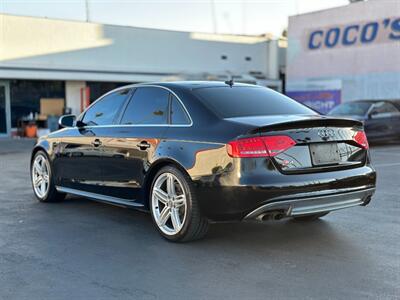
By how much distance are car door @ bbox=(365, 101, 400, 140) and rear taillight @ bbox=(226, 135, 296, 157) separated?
12.0 metres

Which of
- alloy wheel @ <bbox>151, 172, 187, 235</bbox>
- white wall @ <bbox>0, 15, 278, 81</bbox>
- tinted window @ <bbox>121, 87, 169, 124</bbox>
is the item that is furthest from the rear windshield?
white wall @ <bbox>0, 15, 278, 81</bbox>

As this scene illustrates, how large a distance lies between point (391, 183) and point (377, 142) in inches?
326

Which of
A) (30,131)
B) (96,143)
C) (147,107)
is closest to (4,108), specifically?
(30,131)

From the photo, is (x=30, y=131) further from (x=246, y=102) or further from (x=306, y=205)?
(x=306, y=205)

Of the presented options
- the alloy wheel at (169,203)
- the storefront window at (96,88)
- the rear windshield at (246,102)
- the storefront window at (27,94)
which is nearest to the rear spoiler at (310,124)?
the rear windshield at (246,102)

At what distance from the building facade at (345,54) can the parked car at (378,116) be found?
293 inches

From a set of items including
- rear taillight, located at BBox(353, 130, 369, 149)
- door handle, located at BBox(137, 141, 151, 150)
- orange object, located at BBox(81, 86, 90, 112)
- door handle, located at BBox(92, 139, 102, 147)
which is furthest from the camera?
orange object, located at BBox(81, 86, 90, 112)

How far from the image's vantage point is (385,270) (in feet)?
14.2

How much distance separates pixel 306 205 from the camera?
4.71m

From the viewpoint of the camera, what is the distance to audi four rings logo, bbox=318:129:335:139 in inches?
192

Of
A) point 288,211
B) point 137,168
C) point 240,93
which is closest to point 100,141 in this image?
point 137,168

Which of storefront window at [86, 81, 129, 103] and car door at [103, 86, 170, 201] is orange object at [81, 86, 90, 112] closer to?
storefront window at [86, 81, 129, 103]

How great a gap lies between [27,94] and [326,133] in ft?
68.3

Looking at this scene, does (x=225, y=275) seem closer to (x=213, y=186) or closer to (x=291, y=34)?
(x=213, y=186)
